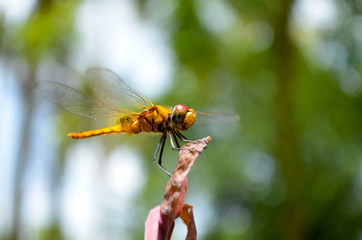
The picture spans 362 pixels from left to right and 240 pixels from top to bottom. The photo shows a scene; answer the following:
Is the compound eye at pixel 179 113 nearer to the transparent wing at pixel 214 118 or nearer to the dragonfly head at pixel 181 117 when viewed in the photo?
the dragonfly head at pixel 181 117

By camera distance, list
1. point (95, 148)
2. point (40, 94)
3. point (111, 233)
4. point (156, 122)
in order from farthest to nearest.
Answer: point (95, 148) → point (111, 233) → point (40, 94) → point (156, 122)

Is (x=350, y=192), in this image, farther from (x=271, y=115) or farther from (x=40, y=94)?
(x=40, y=94)

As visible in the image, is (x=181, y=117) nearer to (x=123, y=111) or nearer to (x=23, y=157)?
(x=123, y=111)

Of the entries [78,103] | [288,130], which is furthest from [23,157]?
[78,103]

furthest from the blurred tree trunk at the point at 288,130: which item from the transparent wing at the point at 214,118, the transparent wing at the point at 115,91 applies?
the transparent wing at the point at 115,91

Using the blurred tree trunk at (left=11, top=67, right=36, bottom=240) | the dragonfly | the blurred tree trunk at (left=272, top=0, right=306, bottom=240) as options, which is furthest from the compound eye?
the blurred tree trunk at (left=11, top=67, right=36, bottom=240)

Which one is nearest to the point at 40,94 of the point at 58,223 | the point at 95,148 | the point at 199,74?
the point at 199,74

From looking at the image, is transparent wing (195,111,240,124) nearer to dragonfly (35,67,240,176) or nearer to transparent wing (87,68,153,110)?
dragonfly (35,67,240,176)
